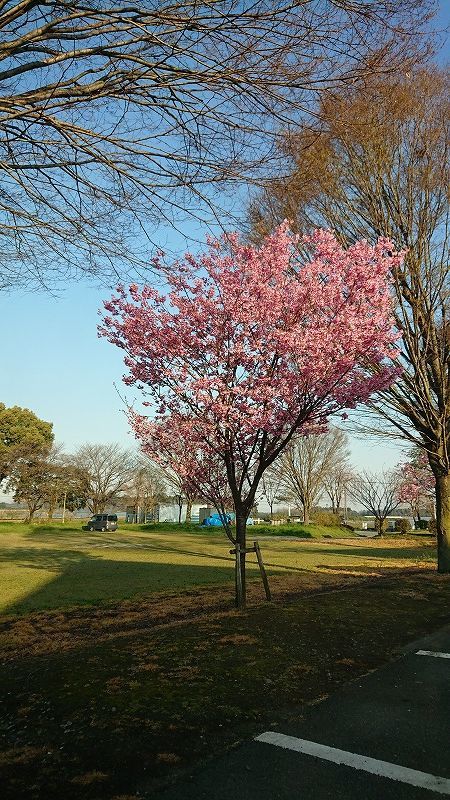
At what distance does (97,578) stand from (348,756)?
435 inches

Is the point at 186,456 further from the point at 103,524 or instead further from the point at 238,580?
the point at 103,524

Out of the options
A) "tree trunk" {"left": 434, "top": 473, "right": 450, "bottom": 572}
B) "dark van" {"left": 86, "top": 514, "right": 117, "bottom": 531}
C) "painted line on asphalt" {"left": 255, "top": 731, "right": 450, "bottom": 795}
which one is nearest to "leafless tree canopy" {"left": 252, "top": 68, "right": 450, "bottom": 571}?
"tree trunk" {"left": 434, "top": 473, "right": 450, "bottom": 572}

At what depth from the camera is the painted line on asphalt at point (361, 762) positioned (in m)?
2.96

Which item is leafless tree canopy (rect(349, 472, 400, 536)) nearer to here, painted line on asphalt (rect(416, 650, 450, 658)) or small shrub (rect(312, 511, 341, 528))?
small shrub (rect(312, 511, 341, 528))

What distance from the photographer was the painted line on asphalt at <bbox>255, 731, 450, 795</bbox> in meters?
2.96

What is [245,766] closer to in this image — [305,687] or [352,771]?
[352,771]

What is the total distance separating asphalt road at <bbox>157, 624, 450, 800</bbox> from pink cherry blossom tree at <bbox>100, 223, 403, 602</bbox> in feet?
12.6

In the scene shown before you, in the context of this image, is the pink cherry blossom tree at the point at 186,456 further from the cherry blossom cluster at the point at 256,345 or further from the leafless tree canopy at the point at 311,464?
the leafless tree canopy at the point at 311,464

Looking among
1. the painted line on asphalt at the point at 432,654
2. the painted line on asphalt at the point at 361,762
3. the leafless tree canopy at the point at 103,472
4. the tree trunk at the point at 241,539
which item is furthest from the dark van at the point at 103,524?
the painted line on asphalt at the point at 361,762

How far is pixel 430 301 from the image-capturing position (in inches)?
493

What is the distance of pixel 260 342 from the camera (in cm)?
761

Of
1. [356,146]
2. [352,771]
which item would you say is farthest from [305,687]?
[356,146]

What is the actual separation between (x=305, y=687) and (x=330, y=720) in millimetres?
703

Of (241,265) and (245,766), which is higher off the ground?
(241,265)
